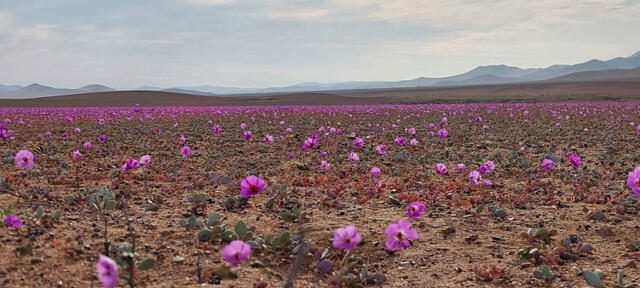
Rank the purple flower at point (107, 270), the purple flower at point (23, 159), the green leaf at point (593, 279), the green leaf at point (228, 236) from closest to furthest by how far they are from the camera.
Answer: the purple flower at point (107, 270)
the green leaf at point (593, 279)
the green leaf at point (228, 236)
the purple flower at point (23, 159)

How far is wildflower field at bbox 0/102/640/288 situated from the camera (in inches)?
141

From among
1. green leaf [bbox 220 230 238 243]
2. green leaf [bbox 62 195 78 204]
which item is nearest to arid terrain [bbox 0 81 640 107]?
green leaf [bbox 62 195 78 204]

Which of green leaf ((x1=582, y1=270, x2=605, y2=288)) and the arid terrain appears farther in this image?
the arid terrain

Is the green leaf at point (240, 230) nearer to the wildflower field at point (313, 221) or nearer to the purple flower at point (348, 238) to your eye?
the wildflower field at point (313, 221)

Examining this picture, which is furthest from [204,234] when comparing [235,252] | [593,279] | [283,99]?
[283,99]

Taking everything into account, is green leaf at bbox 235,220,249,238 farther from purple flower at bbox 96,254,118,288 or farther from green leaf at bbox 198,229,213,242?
purple flower at bbox 96,254,118,288

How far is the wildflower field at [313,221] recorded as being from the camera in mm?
3578

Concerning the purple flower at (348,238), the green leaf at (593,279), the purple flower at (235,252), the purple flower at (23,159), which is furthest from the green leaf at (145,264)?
the green leaf at (593,279)

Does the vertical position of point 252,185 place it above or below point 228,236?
above

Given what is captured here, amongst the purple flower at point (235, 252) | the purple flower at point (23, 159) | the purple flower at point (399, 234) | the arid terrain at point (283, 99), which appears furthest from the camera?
the arid terrain at point (283, 99)

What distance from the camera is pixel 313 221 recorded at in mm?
5176

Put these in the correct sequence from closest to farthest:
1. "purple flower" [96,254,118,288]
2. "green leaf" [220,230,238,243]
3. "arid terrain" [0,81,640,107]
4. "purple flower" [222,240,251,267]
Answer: "purple flower" [96,254,118,288]
"purple flower" [222,240,251,267]
"green leaf" [220,230,238,243]
"arid terrain" [0,81,640,107]

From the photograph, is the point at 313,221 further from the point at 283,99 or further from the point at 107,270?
the point at 283,99

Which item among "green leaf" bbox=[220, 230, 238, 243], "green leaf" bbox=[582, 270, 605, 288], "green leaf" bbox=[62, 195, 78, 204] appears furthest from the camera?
"green leaf" bbox=[62, 195, 78, 204]
